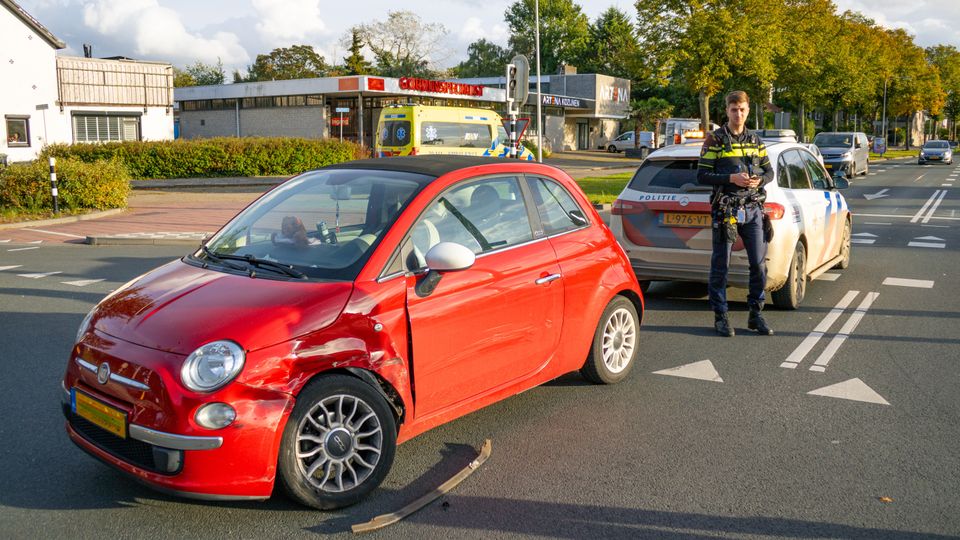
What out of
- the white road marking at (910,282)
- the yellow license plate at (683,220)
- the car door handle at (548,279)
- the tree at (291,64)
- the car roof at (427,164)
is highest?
the tree at (291,64)

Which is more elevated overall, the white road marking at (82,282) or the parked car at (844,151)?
the parked car at (844,151)

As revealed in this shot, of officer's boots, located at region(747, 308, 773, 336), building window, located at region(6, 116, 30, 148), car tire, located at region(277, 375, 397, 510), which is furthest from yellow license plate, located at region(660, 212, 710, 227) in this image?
building window, located at region(6, 116, 30, 148)

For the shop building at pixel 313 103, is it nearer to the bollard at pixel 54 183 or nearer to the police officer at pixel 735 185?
the bollard at pixel 54 183

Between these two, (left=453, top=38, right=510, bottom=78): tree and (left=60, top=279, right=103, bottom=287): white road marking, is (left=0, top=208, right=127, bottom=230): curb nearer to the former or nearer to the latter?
(left=60, top=279, right=103, bottom=287): white road marking

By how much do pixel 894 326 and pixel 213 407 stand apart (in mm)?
6574

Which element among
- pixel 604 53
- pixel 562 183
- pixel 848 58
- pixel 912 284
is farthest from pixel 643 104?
pixel 562 183

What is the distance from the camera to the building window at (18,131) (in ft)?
116

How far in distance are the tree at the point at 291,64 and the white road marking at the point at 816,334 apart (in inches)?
3218

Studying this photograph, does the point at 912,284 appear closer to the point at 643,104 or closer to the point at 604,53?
the point at 643,104

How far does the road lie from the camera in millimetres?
3855

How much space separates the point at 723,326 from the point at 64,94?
123 ft

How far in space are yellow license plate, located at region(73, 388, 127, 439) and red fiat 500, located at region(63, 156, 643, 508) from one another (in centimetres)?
1

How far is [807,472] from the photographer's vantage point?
4.45 m

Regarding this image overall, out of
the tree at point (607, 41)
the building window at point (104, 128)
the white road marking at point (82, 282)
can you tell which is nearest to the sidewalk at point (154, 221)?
the white road marking at point (82, 282)
